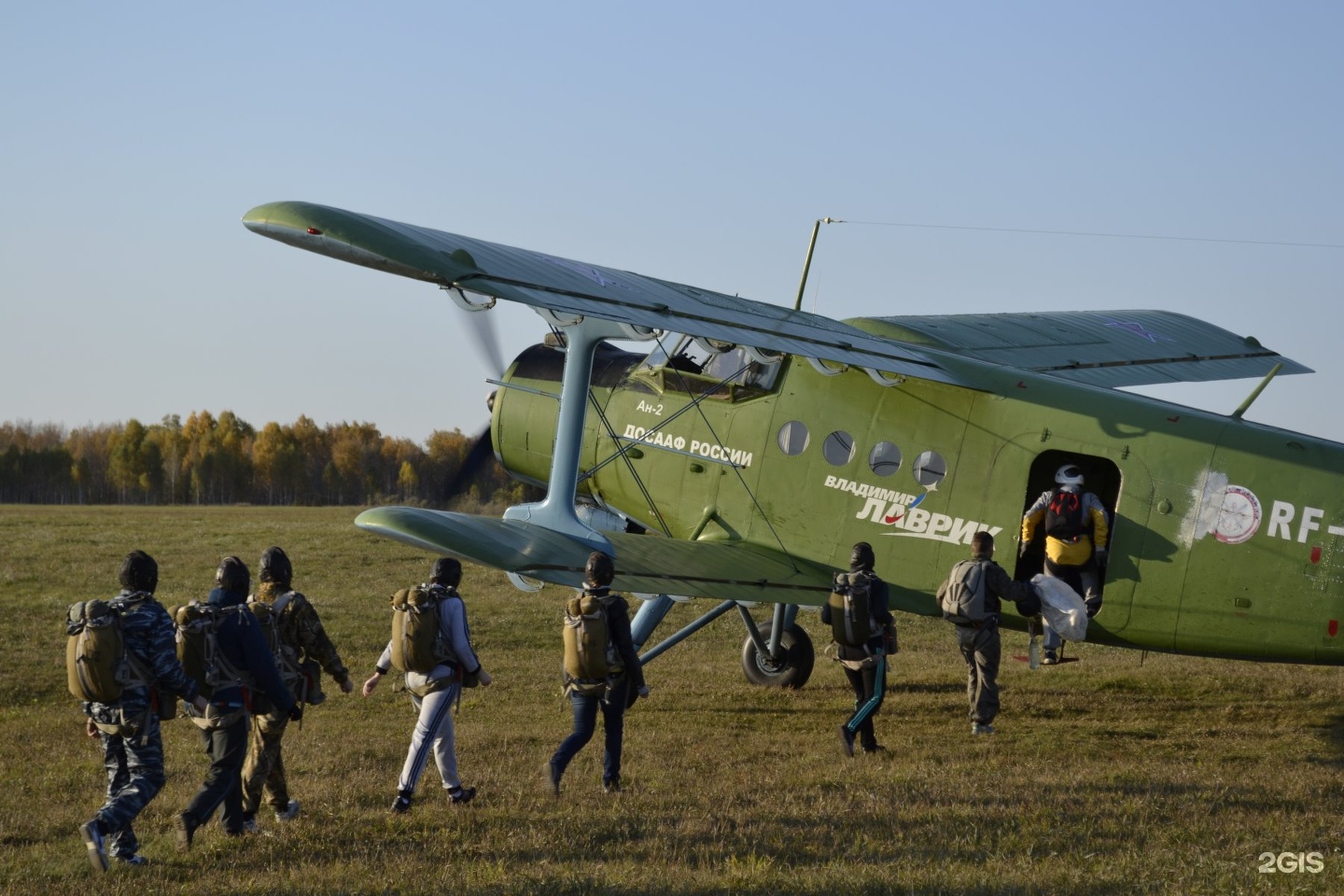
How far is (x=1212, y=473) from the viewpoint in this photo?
10.8 meters

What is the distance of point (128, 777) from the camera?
7398 millimetres

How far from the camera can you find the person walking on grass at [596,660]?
29.2ft

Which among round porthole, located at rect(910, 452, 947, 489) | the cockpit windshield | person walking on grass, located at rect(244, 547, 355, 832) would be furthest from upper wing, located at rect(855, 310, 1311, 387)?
person walking on grass, located at rect(244, 547, 355, 832)

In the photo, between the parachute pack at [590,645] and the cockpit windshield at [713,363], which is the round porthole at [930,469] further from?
the parachute pack at [590,645]

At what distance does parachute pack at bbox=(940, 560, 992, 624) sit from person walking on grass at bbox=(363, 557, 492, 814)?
406 cm

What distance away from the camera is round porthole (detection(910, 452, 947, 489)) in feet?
38.8

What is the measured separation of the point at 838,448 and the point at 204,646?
21.4ft

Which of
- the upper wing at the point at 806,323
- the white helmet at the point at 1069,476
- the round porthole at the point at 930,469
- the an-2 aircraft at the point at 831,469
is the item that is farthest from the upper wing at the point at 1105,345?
the white helmet at the point at 1069,476

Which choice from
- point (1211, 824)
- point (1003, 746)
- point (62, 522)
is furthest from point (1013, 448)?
point (62, 522)

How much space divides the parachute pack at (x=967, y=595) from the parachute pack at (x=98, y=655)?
247 inches

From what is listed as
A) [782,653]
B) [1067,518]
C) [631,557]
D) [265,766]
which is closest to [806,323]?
[631,557]

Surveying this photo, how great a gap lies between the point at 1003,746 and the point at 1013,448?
8.37ft

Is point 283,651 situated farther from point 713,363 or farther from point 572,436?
point 713,363

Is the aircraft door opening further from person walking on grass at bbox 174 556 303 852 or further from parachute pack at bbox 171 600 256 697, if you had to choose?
parachute pack at bbox 171 600 256 697
